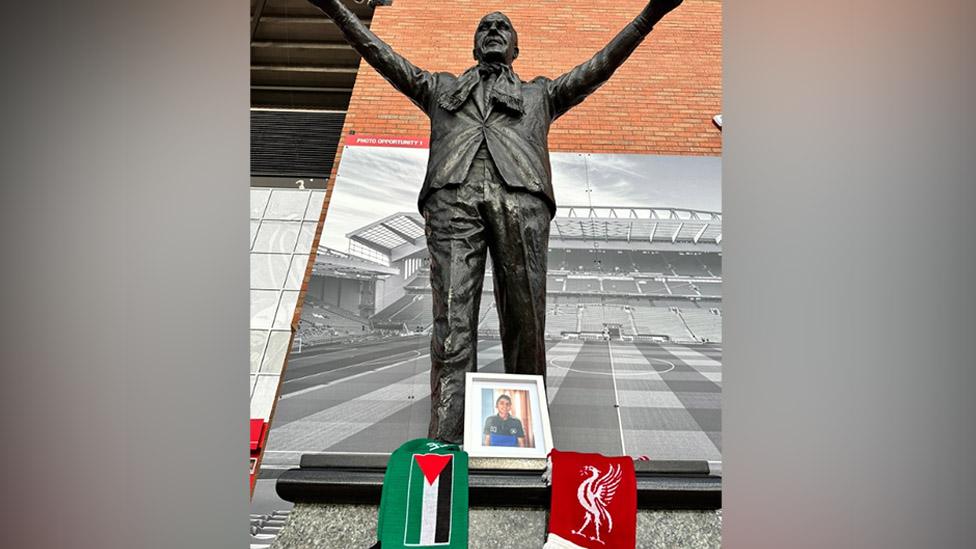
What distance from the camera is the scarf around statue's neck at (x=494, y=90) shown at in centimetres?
295

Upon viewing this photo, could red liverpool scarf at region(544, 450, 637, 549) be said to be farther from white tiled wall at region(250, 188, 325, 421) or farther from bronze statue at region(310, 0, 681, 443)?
white tiled wall at region(250, 188, 325, 421)

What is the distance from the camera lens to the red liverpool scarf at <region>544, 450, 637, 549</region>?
2.16 m

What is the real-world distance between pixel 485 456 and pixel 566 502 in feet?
1.01

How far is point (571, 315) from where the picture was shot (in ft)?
20.5

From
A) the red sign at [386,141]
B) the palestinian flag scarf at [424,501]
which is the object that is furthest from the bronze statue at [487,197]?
the red sign at [386,141]

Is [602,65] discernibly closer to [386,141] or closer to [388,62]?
[388,62]

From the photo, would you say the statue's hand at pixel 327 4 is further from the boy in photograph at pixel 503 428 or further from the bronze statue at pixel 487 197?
the boy in photograph at pixel 503 428

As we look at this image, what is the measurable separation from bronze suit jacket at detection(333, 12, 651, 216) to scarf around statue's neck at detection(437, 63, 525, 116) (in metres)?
0.03

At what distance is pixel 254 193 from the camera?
7.34 meters

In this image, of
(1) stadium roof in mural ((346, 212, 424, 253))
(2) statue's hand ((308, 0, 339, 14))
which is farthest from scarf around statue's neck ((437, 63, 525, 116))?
(1) stadium roof in mural ((346, 212, 424, 253))

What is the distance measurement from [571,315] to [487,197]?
11.5 feet

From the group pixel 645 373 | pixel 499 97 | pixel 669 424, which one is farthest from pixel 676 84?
pixel 499 97
